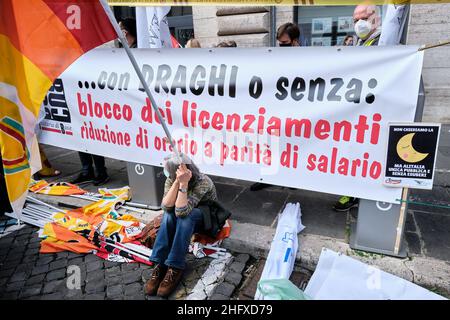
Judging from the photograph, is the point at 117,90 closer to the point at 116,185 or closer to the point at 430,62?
the point at 116,185

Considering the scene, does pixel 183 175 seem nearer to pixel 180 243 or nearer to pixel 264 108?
pixel 180 243

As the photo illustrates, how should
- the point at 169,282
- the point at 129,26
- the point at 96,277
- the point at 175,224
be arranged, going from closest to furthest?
the point at 169,282 → the point at 175,224 → the point at 96,277 → the point at 129,26

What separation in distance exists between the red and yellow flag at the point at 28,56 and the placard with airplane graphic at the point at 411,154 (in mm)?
2131

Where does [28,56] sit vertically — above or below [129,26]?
below

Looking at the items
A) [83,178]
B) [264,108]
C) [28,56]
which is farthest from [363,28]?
[83,178]

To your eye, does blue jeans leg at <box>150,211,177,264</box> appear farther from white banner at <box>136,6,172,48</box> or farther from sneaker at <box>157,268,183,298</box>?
white banner at <box>136,6,172,48</box>

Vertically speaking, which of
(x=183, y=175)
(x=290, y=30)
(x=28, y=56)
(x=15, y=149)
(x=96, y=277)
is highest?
(x=290, y=30)

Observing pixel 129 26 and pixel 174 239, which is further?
pixel 129 26

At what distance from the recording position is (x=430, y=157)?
2.45 metres

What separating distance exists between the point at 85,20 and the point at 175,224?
1.66m

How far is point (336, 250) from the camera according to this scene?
2898 mm

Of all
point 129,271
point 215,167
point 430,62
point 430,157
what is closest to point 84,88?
point 215,167

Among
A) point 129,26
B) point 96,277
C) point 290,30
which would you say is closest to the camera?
point 96,277

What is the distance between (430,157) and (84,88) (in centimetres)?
346
